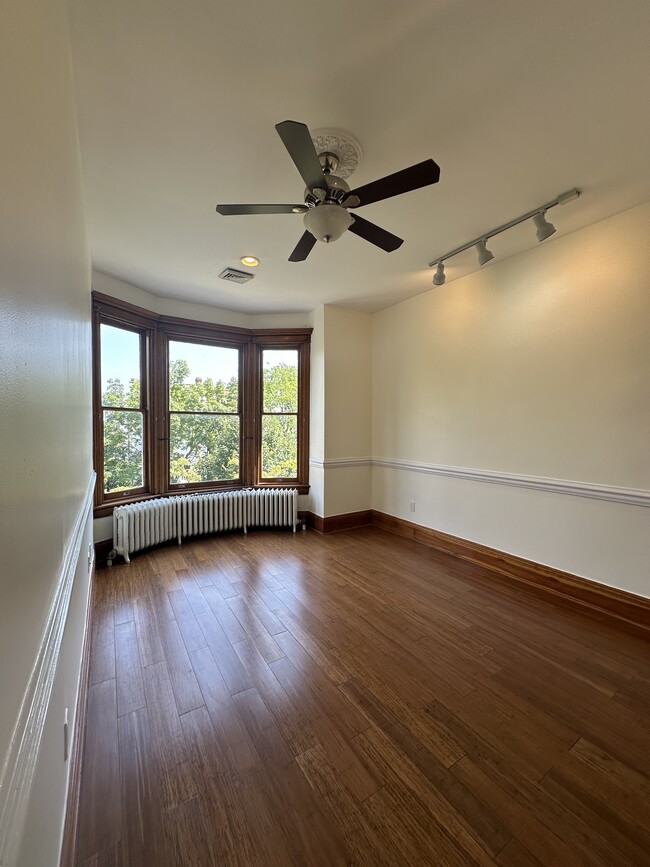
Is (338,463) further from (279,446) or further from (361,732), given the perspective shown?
(361,732)

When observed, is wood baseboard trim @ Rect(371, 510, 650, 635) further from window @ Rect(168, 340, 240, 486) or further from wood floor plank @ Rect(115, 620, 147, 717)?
wood floor plank @ Rect(115, 620, 147, 717)

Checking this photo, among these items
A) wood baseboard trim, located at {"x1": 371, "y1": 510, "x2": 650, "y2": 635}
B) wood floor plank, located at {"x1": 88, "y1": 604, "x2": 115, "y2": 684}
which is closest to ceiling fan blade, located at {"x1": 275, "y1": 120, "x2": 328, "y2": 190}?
wood floor plank, located at {"x1": 88, "y1": 604, "x2": 115, "y2": 684}

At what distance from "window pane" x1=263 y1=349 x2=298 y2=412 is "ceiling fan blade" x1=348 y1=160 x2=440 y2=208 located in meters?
2.77

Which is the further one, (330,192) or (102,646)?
(102,646)

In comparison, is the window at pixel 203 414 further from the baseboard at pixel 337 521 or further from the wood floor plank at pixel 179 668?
the wood floor plank at pixel 179 668

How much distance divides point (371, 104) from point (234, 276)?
199 cm

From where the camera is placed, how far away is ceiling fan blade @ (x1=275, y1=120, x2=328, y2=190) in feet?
4.19

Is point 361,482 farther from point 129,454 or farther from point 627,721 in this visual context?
point 627,721

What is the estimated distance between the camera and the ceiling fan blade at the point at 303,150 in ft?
4.19

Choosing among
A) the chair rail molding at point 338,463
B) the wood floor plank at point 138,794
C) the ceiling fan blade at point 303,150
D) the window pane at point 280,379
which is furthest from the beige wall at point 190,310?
the wood floor plank at point 138,794

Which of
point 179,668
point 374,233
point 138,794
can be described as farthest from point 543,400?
point 138,794

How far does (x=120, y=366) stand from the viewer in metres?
3.41

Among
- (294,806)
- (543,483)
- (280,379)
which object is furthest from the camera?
(280,379)

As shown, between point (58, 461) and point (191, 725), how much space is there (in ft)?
4.35
